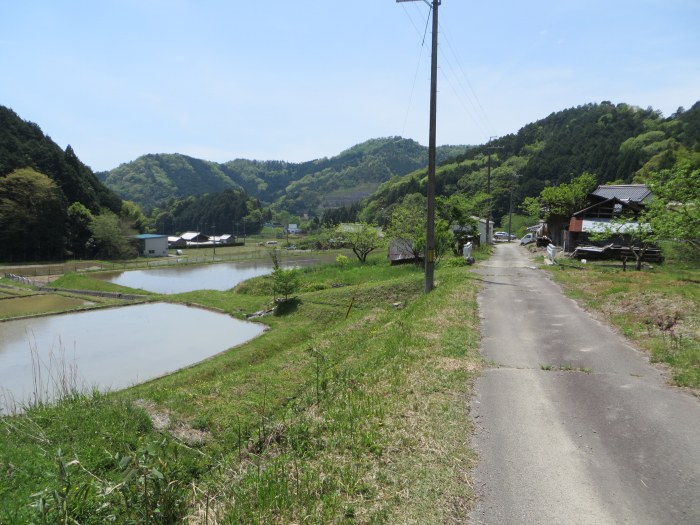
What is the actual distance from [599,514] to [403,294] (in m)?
17.4

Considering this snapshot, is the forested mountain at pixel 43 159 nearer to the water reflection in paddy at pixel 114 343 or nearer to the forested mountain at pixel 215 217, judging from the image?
the forested mountain at pixel 215 217

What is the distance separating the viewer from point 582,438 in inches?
195

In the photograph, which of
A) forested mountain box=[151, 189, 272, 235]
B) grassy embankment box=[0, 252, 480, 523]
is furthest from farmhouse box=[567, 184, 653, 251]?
forested mountain box=[151, 189, 272, 235]

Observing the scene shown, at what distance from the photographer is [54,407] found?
786 centimetres

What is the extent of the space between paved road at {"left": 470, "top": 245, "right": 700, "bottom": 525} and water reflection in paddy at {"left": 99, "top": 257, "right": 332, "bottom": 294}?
3199 cm

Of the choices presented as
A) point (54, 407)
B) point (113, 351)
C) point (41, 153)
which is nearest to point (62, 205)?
point (41, 153)

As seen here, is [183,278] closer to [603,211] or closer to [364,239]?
[364,239]

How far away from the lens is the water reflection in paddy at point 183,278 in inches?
1484

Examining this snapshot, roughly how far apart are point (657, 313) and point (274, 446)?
9900 mm

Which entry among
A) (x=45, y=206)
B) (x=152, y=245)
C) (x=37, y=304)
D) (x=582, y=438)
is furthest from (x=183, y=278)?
(x=582, y=438)

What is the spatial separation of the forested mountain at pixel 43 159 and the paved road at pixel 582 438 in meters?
86.3

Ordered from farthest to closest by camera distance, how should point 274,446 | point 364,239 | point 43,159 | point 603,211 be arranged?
point 43,159 < point 364,239 < point 603,211 < point 274,446

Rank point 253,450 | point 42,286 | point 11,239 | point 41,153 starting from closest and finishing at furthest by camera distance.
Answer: point 253,450, point 42,286, point 11,239, point 41,153

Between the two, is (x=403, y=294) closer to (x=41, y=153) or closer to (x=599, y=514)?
(x=599, y=514)
